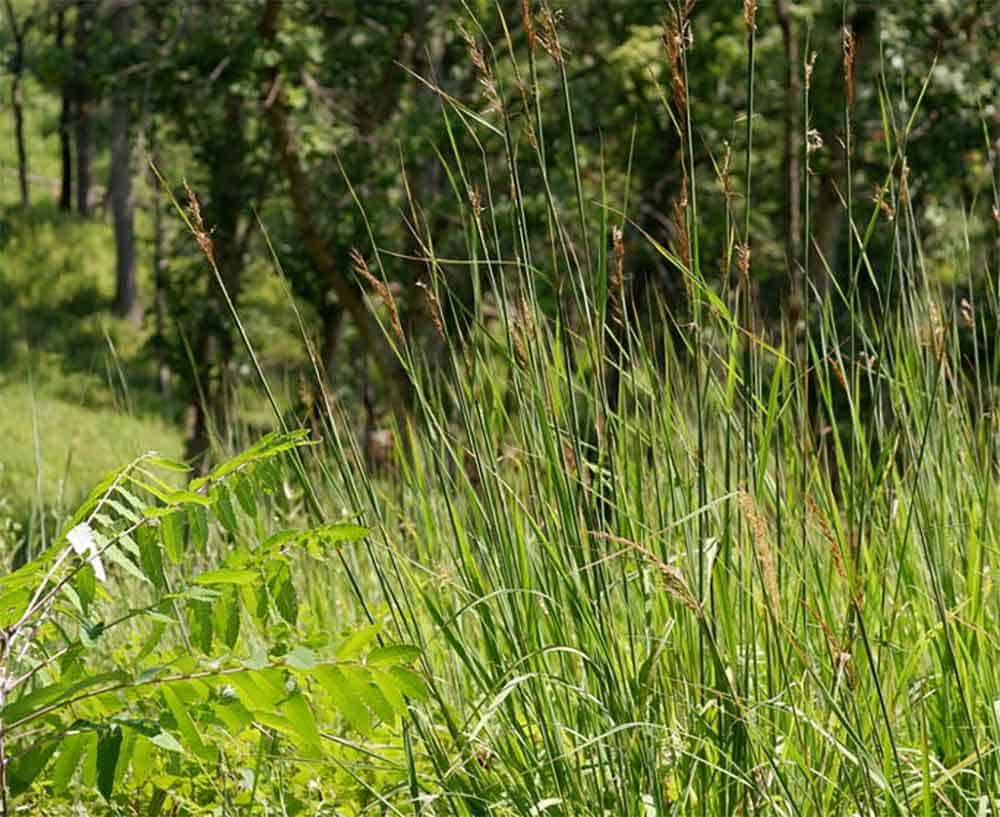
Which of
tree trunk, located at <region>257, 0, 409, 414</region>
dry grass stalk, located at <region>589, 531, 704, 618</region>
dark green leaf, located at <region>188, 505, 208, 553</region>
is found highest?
dry grass stalk, located at <region>589, 531, 704, 618</region>

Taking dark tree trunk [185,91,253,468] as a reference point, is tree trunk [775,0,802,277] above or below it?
above

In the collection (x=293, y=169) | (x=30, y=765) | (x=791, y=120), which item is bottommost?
(x=293, y=169)

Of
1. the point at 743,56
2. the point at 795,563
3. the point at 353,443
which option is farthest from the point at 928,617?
the point at 743,56

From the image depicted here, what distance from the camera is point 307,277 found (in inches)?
605

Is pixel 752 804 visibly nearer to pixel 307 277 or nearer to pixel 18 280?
pixel 307 277

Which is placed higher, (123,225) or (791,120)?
(791,120)

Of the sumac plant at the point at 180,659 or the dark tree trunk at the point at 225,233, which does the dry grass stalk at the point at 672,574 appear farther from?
the dark tree trunk at the point at 225,233

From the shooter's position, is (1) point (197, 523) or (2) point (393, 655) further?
(1) point (197, 523)

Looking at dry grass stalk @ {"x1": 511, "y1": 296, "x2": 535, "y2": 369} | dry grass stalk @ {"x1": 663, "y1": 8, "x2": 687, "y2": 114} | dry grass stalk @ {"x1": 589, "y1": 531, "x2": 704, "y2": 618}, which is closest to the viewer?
dry grass stalk @ {"x1": 589, "y1": 531, "x2": 704, "y2": 618}

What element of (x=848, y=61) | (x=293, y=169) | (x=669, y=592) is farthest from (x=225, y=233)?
(x=848, y=61)

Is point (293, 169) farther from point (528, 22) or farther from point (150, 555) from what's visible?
point (528, 22)

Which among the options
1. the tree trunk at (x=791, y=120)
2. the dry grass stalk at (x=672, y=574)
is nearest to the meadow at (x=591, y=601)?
the dry grass stalk at (x=672, y=574)

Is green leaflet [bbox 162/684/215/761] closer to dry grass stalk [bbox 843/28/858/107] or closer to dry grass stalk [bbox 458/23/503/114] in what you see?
dry grass stalk [bbox 458/23/503/114]

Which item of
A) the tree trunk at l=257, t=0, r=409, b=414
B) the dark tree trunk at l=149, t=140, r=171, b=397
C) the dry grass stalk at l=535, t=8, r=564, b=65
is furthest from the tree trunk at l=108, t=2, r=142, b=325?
the dry grass stalk at l=535, t=8, r=564, b=65
